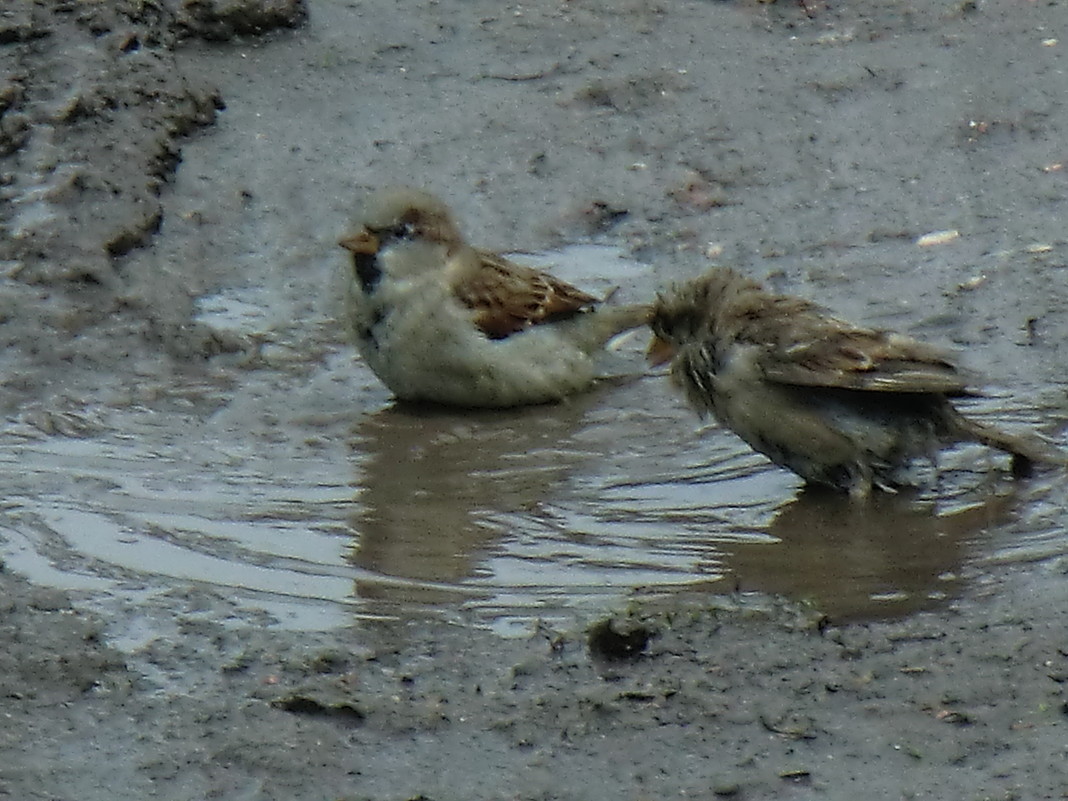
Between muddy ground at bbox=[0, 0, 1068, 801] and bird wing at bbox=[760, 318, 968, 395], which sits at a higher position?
bird wing at bbox=[760, 318, 968, 395]

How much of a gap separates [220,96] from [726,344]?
3.84 metres

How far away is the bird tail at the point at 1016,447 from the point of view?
5691 millimetres

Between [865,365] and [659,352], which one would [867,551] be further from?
[659,352]

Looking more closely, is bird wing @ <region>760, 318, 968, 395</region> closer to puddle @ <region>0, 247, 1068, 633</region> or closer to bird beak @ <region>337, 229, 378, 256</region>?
puddle @ <region>0, 247, 1068, 633</region>

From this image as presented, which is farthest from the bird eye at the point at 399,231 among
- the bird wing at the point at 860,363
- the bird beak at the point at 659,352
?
the bird wing at the point at 860,363

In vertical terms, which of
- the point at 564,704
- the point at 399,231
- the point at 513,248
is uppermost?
the point at 399,231

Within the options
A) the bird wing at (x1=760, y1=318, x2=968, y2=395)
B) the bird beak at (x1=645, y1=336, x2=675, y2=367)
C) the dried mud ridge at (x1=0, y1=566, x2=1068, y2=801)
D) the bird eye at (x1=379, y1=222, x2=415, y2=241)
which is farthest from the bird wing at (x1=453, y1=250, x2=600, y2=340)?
the dried mud ridge at (x1=0, y1=566, x2=1068, y2=801)

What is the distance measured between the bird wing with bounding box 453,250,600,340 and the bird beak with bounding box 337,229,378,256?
11.9 inches

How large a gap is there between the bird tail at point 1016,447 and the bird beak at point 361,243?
2.04m

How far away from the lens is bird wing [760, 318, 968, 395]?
566cm

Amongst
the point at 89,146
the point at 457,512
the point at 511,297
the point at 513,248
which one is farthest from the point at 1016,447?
the point at 89,146

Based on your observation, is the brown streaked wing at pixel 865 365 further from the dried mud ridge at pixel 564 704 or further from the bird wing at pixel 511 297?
the bird wing at pixel 511 297

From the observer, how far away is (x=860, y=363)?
5711mm

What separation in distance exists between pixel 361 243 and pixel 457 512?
135 cm
